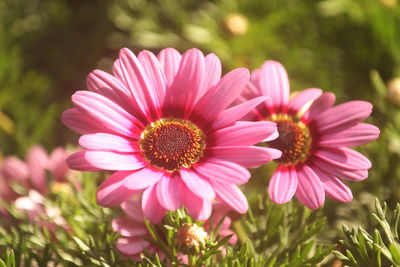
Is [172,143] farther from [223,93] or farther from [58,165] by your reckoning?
[58,165]

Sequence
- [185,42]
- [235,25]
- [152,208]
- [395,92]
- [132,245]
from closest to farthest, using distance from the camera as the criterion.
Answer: [152,208], [132,245], [395,92], [235,25], [185,42]

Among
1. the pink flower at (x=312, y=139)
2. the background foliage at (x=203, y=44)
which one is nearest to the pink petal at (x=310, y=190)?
the pink flower at (x=312, y=139)

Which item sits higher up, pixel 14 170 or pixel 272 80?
pixel 14 170

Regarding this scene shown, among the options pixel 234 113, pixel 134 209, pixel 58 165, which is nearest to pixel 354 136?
pixel 234 113

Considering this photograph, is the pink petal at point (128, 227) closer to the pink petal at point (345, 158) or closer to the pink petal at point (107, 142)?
the pink petal at point (107, 142)

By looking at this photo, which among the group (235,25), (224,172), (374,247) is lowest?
(374,247)

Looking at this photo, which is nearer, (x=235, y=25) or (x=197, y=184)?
(x=197, y=184)
